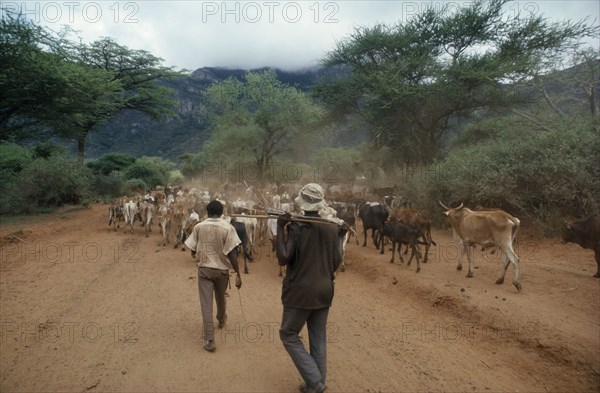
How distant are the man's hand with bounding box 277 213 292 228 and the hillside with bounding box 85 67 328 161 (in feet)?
188

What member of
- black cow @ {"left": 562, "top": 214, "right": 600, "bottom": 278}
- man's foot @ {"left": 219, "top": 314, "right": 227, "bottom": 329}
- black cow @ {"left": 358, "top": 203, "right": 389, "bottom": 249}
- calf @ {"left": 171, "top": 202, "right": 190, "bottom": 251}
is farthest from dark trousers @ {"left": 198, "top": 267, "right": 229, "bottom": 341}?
black cow @ {"left": 562, "top": 214, "right": 600, "bottom": 278}

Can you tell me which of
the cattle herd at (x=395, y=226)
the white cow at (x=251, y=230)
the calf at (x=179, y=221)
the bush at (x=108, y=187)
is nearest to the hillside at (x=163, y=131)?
the bush at (x=108, y=187)

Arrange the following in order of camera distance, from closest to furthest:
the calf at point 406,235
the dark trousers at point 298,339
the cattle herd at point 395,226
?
the dark trousers at point 298,339, the cattle herd at point 395,226, the calf at point 406,235

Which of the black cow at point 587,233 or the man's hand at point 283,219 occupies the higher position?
the man's hand at point 283,219

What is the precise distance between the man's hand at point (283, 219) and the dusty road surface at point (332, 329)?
6.55ft

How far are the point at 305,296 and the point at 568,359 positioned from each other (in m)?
3.98

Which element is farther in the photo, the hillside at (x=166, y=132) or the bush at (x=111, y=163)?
the hillside at (x=166, y=132)

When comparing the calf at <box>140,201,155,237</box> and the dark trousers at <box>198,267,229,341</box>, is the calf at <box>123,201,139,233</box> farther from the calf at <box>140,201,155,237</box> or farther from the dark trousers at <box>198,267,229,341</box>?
the dark trousers at <box>198,267,229,341</box>

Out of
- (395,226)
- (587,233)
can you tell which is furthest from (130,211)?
(587,233)

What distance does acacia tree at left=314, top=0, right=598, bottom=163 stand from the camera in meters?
19.5

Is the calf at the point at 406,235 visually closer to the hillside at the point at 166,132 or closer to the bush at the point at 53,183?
the bush at the point at 53,183

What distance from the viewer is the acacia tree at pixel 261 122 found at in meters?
25.7

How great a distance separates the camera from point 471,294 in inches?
289

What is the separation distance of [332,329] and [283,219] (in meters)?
3.05
